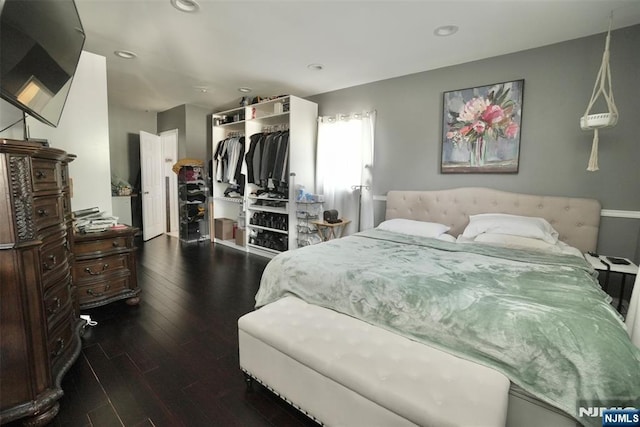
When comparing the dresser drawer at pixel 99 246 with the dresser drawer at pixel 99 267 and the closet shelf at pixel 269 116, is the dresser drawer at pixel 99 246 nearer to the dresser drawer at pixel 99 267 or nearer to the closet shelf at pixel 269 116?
the dresser drawer at pixel 99 267

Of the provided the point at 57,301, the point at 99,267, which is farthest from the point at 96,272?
the point at 57,301

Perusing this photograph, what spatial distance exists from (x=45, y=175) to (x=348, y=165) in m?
3.01

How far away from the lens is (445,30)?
2434mm

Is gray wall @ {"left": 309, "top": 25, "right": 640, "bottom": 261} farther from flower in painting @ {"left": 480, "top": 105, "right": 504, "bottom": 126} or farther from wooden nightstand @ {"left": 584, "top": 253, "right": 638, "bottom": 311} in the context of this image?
wooden nightstand @ {"left": 584, "top": 253, "right": 638, "bottom": 311}

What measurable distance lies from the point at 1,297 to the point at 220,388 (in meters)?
1.10

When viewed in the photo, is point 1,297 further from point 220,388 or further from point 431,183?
point 431,183

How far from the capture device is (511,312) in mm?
1277

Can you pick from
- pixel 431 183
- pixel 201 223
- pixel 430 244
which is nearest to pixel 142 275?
pixel 201 223

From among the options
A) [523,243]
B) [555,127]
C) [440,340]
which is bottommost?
[440,340]

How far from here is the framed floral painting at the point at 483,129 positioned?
9.27ft

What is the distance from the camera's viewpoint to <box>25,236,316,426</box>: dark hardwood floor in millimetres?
1463

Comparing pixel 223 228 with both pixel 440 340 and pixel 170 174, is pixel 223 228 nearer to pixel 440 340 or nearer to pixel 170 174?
pixel 170 174

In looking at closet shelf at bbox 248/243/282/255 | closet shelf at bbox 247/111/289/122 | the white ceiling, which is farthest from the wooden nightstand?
closet shelf at bbox 247/111/289/122

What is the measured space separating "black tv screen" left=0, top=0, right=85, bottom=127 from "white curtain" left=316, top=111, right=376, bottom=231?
8.87ft
